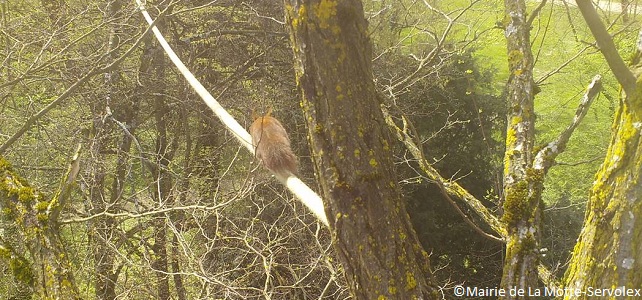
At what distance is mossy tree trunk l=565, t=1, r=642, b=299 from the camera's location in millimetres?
1493

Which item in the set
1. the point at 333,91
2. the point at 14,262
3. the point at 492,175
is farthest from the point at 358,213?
the point at 492,175

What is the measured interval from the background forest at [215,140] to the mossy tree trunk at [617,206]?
3.53m

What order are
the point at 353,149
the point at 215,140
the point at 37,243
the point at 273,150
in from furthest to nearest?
the point at 215,140, the point at 37,243, the point at 273,150, the point at 353,149

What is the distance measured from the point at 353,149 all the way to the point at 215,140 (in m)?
7.68

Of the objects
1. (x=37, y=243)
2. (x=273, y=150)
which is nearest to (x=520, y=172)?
(x=273, y=150)

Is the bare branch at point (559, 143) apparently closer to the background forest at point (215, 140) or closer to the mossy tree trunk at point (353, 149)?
the mossy tree trunk at point (353, 149)

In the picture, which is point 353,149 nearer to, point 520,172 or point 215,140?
point 520,172

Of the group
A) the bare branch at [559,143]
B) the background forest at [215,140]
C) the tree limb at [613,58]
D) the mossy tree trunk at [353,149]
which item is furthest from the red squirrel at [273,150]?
the background forest at [215,140]

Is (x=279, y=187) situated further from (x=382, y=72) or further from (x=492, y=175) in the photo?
(x=492, y=175)

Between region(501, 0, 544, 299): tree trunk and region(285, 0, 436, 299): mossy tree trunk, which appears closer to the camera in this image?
region(285, 0, 436, 299): mossy tree trunk

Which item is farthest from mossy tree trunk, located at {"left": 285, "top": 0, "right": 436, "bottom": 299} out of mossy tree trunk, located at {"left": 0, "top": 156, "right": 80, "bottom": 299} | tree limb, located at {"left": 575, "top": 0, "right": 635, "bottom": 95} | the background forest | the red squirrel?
the background forest

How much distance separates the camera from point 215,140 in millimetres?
8930

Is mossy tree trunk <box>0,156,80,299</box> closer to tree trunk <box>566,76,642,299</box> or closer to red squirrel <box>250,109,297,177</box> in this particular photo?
red squirrel <box>250,109,297,177</box>

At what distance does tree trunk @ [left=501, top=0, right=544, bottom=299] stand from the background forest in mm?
2651
